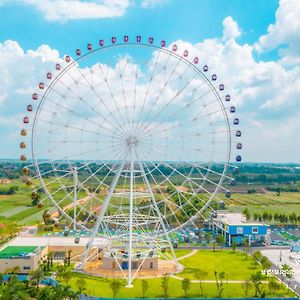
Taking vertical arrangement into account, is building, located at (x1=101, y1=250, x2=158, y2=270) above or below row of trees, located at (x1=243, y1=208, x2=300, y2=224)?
below

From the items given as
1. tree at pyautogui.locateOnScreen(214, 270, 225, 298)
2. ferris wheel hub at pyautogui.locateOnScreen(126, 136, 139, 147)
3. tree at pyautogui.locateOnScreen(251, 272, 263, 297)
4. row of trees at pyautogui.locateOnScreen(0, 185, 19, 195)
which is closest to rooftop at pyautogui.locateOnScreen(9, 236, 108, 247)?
tree at pyautogui.locateOnScreen(214, 270, 225, 298)

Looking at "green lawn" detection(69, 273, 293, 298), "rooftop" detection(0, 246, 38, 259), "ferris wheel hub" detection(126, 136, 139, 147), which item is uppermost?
"ferris wheel hub" detection(126, 136, 139, 147)

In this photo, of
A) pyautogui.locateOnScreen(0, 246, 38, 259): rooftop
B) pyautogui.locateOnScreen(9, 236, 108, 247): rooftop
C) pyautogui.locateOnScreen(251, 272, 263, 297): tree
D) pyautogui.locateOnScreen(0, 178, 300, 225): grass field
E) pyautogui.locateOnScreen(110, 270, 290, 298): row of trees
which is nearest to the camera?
pyautogui.locateOnScreen(110, 270, 290, 298): row of trees

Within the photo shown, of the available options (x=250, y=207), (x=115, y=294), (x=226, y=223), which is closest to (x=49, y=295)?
(x=115, y=294)

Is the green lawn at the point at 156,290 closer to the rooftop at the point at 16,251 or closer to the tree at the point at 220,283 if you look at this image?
the tree at the point at 220,283

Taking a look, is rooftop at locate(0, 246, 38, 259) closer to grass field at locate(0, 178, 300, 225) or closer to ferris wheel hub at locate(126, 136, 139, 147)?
ferris wheel hub at locate(126, 136, 139, 147)

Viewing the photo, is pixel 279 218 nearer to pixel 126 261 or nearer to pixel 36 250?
pixel 126 261

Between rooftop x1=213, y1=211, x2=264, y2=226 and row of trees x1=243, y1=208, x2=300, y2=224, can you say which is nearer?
rooftop x1=213, y1=211, x2=264, y2=226
